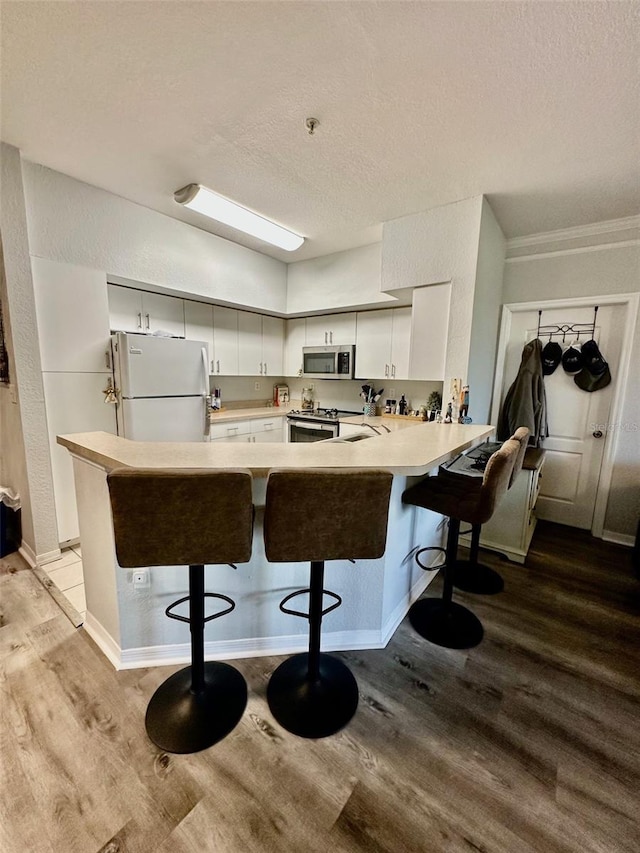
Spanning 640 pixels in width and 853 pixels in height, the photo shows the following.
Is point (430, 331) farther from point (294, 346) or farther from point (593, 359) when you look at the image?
point (294, 346)

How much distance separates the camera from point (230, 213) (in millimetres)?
2705

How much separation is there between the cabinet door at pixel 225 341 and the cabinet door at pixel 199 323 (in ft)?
0.17

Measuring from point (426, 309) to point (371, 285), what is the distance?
0.89 metres

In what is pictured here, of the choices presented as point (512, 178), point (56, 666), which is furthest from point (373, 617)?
point (512, 178)

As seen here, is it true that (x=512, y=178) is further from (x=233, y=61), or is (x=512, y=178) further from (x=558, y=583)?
(x=558, y=583)

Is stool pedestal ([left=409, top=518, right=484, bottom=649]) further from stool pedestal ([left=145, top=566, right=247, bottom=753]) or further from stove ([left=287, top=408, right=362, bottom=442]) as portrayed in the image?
stove ([left=287, top=408, right=362, bottom=442])

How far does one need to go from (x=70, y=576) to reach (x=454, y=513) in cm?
262

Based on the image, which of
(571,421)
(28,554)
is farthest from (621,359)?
(28,554)

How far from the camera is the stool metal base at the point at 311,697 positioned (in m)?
1.41

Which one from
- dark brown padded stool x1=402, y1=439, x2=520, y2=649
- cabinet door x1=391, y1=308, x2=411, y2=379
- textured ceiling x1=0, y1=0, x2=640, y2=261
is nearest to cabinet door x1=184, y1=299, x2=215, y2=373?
textured ceiling x1=0, y1=0, x2=640, y2=261

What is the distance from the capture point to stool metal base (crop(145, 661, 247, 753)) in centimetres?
134

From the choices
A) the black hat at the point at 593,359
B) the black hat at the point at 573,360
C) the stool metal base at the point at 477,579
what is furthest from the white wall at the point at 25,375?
the black hat at the point at 593,359

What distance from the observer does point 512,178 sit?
2.29 metres

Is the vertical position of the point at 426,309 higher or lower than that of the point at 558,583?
higher
